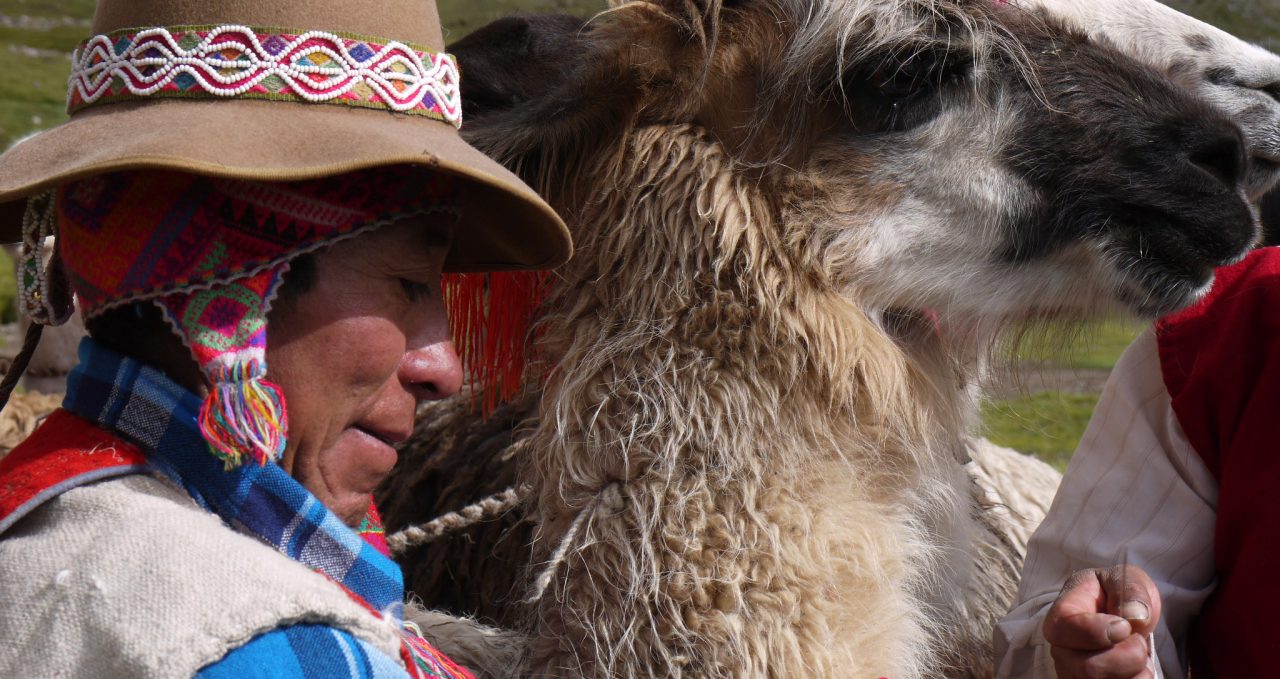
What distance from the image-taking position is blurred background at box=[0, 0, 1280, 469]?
2.23m

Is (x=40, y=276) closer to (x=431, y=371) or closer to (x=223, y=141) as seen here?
(x=223, y=141)

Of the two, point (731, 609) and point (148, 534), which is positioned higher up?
point (148, 534)

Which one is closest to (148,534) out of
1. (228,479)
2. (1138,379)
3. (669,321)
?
(228,479)

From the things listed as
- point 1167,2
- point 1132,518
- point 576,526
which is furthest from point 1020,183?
point 1167,2

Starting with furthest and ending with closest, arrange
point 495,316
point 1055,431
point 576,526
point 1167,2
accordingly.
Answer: point 1167,2, point 1055,431, point 495,316, point 576,526

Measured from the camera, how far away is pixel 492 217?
1683 mm

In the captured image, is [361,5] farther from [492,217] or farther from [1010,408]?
[1010,408]

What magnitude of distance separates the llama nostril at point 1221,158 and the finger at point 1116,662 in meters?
0.74

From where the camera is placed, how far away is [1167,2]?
7.96 meters

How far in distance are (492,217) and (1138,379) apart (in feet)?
3.70

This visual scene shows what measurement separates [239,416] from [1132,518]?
141 cm

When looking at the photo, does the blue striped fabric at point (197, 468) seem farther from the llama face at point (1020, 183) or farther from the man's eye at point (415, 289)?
the llama face at point (1020, 183)

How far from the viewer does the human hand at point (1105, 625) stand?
5.30 feet

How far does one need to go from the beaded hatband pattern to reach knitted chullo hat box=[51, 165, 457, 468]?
10 cm
